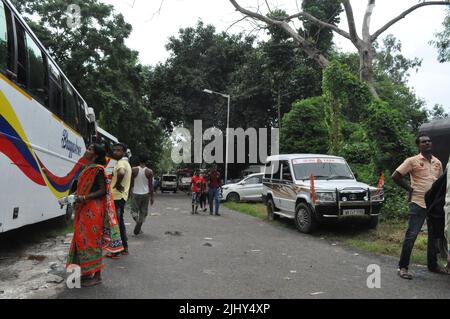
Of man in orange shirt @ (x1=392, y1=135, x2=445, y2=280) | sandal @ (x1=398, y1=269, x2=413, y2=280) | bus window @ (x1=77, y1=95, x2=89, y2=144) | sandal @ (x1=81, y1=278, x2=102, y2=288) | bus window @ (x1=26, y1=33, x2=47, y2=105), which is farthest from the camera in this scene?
bus window @ (x1=77, y1=95, x2=89, y2=144)

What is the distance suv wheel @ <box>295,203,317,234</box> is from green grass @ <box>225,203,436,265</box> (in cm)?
23

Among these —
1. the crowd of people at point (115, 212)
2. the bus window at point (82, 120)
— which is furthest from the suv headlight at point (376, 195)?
the bus window at point (82, 120)

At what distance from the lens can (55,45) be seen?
2344 cm

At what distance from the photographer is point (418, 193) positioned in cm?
586

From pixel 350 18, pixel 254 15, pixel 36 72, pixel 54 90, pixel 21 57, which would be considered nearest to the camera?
pixel 21 57

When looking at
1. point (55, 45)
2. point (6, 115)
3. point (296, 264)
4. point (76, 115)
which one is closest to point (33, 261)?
point (6, 115)

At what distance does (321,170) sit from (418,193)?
5259mm

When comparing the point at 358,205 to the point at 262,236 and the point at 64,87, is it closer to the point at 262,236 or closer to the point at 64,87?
the point at 262,236

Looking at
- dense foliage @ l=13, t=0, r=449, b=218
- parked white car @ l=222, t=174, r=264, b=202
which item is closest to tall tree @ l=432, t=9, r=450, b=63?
dense foliage @ l=13, t=0, r=449, b=218

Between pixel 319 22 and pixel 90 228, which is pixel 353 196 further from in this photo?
pixel 319 22

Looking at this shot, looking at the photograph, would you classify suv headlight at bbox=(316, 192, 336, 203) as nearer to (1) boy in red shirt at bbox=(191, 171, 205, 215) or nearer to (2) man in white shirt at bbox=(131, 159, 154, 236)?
(2) man in white shirt at bbox=(131, 159, 154, 236)

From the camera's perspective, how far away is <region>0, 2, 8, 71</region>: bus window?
5.87m

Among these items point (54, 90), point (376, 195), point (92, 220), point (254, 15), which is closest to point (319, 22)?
point (254, 15)
